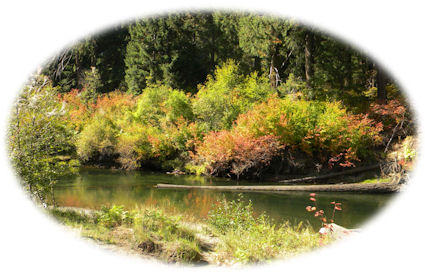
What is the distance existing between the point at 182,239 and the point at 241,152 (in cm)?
1160

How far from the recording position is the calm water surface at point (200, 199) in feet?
31.8

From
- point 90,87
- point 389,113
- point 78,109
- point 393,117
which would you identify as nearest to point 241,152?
point 389,113

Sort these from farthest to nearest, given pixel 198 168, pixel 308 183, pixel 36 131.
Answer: pixel 198 168 → pixel 308 183 → pixel 36 131

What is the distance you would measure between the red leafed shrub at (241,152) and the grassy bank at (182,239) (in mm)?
10055

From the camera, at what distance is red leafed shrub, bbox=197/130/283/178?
651 inches

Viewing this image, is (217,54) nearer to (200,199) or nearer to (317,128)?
(317,128)

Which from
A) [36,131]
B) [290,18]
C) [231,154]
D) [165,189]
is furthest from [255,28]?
[36,131]

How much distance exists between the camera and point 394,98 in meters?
16.4

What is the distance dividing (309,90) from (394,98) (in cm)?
452

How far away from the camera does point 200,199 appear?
39.0 ft

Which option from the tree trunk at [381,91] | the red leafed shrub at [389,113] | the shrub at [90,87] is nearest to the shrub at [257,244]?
the red leafed shrub at [389,113]

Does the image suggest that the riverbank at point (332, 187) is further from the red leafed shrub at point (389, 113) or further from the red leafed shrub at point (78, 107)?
the red leafed shrub at point (78, 107)

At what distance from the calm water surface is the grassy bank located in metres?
2.59

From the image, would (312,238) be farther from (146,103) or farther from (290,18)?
(146,103)
